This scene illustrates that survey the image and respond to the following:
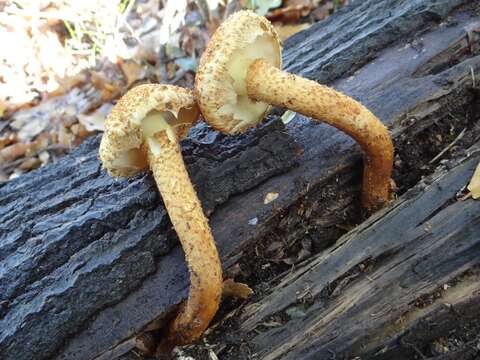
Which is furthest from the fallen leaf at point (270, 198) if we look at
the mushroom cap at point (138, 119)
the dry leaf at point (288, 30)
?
the dry leaf at point (288, 30)

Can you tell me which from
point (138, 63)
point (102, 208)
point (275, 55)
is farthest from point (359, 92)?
point (138, 63)

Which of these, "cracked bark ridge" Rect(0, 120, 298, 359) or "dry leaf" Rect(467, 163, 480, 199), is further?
"dry leaf" Rect(467, 163, 480, 199)

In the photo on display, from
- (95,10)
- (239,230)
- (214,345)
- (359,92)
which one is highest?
(95,10)

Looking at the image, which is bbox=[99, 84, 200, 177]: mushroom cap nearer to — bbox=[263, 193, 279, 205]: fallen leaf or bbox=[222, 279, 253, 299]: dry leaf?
bbox=[263, 193, 279, 205]: fallen leaf

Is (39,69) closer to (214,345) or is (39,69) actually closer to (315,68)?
(315,68)

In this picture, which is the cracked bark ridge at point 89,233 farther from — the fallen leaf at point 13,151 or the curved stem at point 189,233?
the fallen leaf at point 13,151

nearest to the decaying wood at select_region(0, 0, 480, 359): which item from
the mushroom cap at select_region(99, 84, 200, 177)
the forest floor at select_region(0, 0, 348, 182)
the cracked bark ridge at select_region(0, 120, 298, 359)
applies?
the cracked bark ridge at select_region(0, 120, 298, 359)
